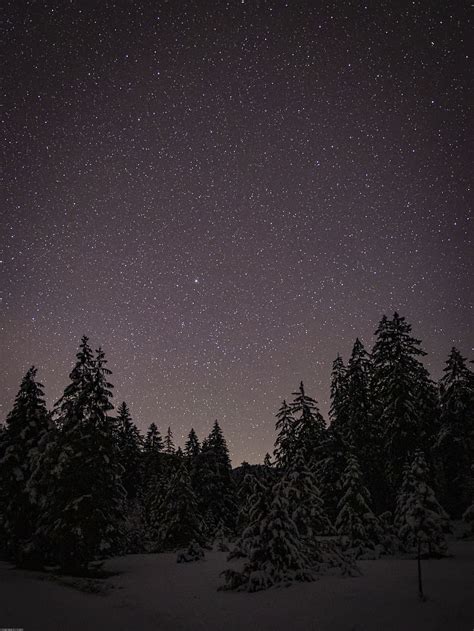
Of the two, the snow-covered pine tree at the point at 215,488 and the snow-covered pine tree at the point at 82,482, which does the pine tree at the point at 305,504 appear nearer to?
the snow-covered pine tree at the point at 82,482

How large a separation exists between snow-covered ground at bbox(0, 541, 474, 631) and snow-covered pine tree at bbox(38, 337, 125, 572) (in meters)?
2.76

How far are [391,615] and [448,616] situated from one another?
4.74 ft

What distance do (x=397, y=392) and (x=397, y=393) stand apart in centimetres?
7

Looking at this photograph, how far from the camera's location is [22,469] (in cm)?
2808

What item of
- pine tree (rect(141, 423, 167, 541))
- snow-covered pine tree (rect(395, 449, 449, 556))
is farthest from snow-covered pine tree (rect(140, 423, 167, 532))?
snow-covered pine tree (rect(395, 449, 449, 556))

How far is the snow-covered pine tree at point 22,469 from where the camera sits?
26375 mm

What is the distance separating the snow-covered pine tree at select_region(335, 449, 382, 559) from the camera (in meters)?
24.6

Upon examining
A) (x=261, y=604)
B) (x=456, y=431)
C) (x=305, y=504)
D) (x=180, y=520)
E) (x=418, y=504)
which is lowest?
(x=261, y=604)

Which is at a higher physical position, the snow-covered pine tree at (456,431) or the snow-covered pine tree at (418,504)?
the snow-covered pine tree at (456,431)

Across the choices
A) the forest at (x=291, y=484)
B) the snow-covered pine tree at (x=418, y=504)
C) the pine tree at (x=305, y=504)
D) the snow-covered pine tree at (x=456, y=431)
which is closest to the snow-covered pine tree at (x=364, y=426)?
the forest at (x=291, y=484)

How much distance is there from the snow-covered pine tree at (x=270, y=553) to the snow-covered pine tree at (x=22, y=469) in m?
13.6

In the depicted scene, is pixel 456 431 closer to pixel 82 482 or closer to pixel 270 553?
pixel 270 553

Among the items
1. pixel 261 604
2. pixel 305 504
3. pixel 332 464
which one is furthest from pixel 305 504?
pixel 261 604

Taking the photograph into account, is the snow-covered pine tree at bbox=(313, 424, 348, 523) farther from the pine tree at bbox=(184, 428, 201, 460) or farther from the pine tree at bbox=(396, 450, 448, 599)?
the pine tree at bbox=(184, 428, 201, 460)
